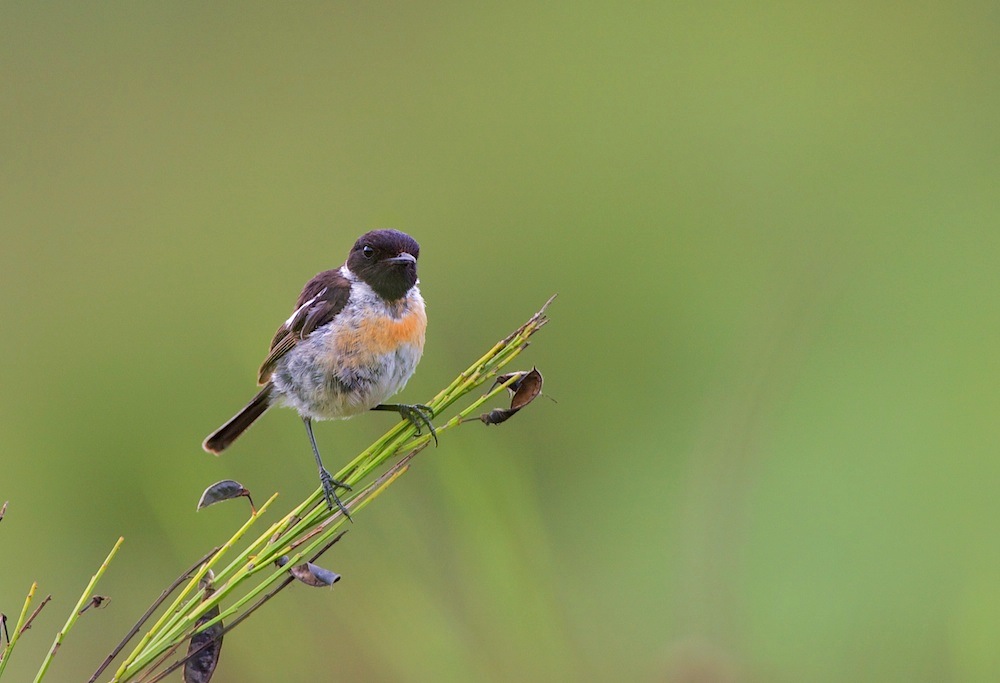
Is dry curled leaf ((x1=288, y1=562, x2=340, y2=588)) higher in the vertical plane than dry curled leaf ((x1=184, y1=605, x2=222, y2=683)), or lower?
higher

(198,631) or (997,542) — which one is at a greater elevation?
(198,631)

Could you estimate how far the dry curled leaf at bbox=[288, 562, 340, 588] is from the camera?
1.50 metres

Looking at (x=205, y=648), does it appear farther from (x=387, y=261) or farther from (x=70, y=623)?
(x=387, y=261)

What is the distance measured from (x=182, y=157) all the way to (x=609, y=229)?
290 cm

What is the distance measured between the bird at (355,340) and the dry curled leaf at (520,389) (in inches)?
52.0

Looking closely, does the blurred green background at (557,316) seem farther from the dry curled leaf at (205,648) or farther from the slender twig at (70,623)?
the slender twig at (70,623)

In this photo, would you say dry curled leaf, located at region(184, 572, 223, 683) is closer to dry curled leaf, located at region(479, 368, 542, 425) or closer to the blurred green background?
dry curled leaf, located at region(479, 368, 542, 425)

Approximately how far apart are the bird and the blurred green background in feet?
0.96

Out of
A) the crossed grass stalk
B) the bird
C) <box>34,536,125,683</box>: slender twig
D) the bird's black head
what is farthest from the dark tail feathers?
<box>34,536,125,683</box>: slender twig

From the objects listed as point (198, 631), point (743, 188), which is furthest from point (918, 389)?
point (198, 631)

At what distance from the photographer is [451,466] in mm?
2494

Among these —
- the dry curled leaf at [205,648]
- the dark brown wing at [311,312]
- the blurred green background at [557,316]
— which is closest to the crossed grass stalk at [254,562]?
the dry curled leaf at [205,648]

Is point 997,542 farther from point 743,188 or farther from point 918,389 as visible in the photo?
point 743,188

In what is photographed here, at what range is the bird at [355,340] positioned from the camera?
308 cm
